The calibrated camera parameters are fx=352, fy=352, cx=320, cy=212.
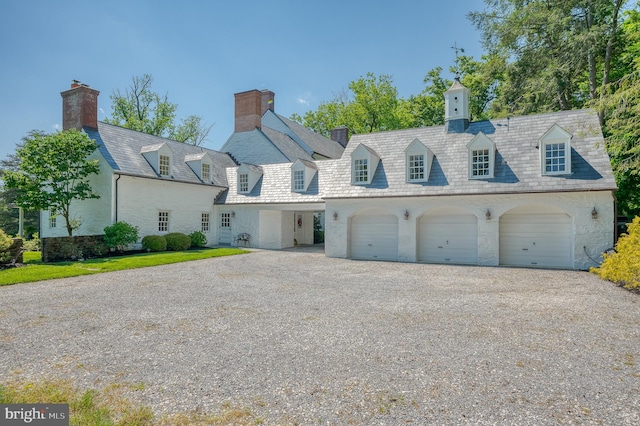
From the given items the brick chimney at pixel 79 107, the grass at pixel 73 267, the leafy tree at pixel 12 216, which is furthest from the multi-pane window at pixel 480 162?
the leafy tree at pixel 12 216

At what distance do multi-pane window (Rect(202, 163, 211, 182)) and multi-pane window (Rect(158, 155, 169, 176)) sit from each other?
2617 mm

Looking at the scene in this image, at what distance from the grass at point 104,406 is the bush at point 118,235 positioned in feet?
45.1

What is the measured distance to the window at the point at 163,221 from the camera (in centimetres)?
1984

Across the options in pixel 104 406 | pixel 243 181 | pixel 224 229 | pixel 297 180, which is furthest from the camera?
pixel 224 229

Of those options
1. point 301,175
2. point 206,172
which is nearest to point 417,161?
point 301,175

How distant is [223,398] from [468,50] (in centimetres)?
3659

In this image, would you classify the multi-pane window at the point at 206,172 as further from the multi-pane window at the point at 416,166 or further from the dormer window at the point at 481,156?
the dormer window at the point at 481,156

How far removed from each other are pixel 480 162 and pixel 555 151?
9.16 ft

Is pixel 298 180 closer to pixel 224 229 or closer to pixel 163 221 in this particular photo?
pixel 224 229

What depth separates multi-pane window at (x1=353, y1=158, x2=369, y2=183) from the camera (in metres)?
17.5

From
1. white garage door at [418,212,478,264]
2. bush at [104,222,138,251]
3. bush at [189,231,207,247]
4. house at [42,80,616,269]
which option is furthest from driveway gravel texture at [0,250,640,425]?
bush at [189,231,207,247]

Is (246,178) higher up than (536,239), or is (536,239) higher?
(246,178)

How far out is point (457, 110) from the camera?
17391mm

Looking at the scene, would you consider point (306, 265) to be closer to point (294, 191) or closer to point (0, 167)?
point (294, 191)
